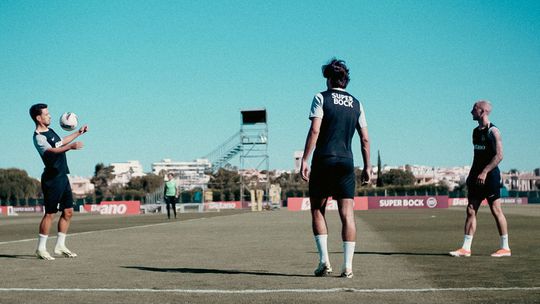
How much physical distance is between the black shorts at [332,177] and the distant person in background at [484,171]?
2.90m

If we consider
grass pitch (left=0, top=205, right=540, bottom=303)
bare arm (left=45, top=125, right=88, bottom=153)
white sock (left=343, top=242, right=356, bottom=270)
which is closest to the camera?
grass pitch (left=0, top=205, right=540, bottom=303)

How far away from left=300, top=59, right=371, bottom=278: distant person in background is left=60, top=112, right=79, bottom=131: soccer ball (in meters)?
4.61

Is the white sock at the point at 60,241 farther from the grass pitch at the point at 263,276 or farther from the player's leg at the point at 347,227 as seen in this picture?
the player's leg at the point at 347,227

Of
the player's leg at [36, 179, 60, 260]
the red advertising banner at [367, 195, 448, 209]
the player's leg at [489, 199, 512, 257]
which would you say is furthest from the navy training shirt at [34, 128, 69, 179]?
the red advertising banner at [367, 195, 448, 209]

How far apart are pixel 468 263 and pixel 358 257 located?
1465 millimetres

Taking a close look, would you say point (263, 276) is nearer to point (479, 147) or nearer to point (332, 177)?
point (332, 177)

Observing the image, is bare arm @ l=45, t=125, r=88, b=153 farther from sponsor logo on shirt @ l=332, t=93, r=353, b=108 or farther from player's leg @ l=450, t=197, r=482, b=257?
player's leg @ l=450, t=197, r=482, b=257

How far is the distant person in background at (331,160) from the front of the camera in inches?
268

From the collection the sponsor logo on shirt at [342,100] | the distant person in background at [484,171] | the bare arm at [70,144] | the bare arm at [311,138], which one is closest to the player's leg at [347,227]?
the bare arm at [311,138]

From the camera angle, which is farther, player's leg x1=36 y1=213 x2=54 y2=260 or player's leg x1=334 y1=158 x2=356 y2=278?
player's leg x1=36 y1=213 x2=54 y2=260

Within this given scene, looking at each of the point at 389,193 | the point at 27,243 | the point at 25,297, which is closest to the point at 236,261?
the point at 25,297

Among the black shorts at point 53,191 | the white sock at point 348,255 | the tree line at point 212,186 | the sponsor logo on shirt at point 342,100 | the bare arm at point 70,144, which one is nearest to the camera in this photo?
the white sock at point 348,255

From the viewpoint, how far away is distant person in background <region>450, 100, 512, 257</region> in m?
9.08

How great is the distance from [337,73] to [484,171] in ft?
10.2
